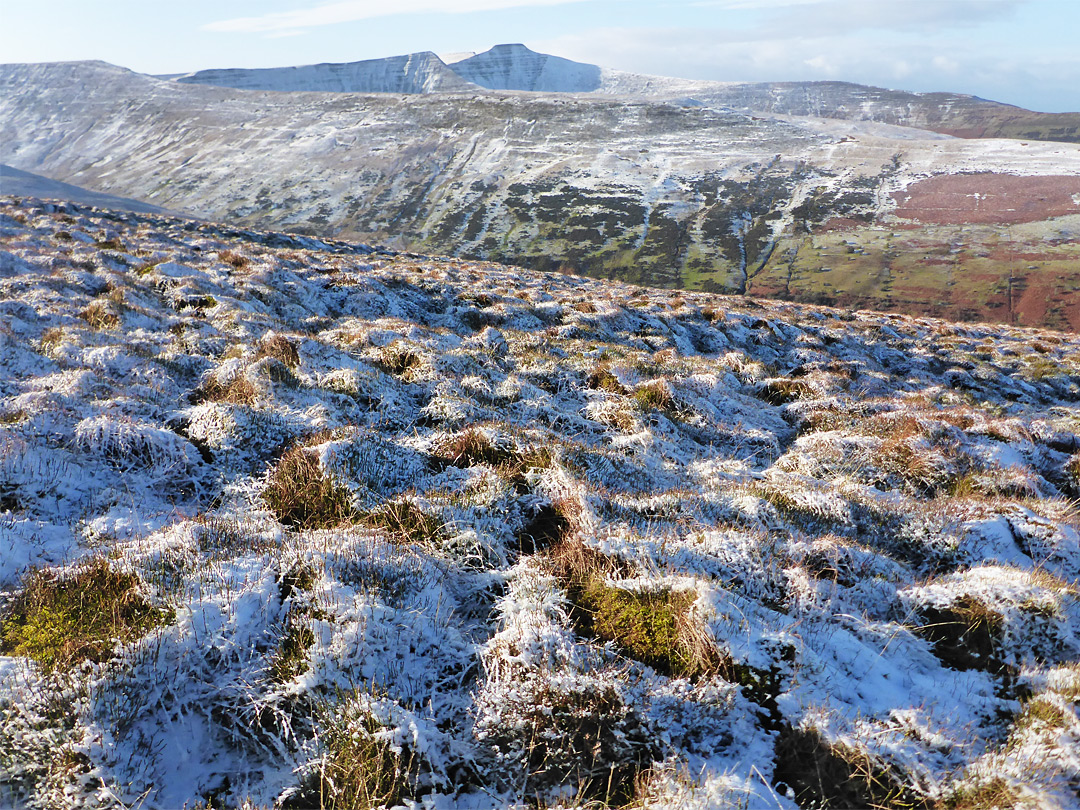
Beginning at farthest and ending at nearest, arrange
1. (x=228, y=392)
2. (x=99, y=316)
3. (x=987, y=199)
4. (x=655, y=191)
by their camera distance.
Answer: (x=655, y=191) → (x=987, y=199) → (x=99, y=316) → (x=228, y=392)

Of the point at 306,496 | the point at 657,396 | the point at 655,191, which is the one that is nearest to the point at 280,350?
the point at 306,496

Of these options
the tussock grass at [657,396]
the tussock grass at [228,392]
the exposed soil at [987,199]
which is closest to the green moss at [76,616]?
the tussock grass at [228,392]

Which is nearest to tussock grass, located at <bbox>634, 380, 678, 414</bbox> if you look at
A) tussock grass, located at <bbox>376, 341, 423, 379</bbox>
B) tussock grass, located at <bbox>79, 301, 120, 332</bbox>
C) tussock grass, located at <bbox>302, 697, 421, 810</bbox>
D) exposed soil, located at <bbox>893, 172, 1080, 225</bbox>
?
tussock grass, located at <bbox>376, 341, 423, 379</bbox>

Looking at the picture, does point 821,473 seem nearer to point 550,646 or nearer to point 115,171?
point 550,646

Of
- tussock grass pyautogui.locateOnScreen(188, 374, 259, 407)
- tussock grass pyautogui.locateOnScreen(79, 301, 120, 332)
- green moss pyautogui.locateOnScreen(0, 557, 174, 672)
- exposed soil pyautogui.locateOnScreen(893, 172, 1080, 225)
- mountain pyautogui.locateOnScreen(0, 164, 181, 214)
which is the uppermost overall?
exposed soil pyautogui.locateOnScreen(893, 172, 1080, 225)

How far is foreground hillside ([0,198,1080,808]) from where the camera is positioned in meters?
3.57

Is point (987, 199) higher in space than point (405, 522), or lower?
higher

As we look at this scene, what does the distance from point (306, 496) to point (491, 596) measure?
113 inches

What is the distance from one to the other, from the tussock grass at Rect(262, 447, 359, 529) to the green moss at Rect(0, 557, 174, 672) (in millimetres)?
1889

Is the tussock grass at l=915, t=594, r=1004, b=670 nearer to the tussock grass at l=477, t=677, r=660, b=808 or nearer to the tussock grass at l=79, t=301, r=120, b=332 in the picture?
the tussock grass at l=477, t=677, r=660, b=808

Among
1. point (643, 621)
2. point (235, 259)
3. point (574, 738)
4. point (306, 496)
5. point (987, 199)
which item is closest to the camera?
point (574, 738)

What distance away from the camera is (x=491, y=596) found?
5215 millimetres

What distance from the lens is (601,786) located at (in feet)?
11.8

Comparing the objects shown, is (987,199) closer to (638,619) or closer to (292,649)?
(638,619)
